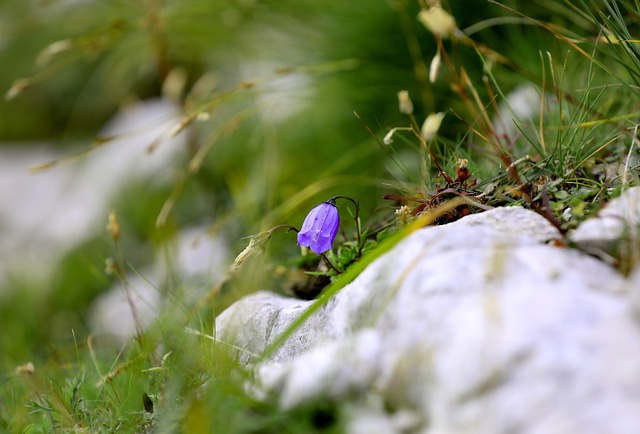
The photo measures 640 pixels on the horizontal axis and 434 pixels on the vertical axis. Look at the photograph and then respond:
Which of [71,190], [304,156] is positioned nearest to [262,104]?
[304,156]

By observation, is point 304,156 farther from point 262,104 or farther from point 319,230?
point 319,230

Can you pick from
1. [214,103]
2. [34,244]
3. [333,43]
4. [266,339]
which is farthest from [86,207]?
[266,339]

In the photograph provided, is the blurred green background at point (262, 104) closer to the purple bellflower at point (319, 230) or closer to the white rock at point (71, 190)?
the white rock at point (71, 190)

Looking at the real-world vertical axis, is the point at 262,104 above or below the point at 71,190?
above

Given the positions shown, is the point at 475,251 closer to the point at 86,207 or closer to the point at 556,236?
the point at 556,236

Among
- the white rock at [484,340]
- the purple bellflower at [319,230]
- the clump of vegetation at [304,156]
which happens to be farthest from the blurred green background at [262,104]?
the white rock at [484,340]

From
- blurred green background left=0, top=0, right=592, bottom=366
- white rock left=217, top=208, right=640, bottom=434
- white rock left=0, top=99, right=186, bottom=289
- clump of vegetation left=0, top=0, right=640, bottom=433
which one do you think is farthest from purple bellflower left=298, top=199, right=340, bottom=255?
white rock left=0, top=99, right=186, bottom=289
